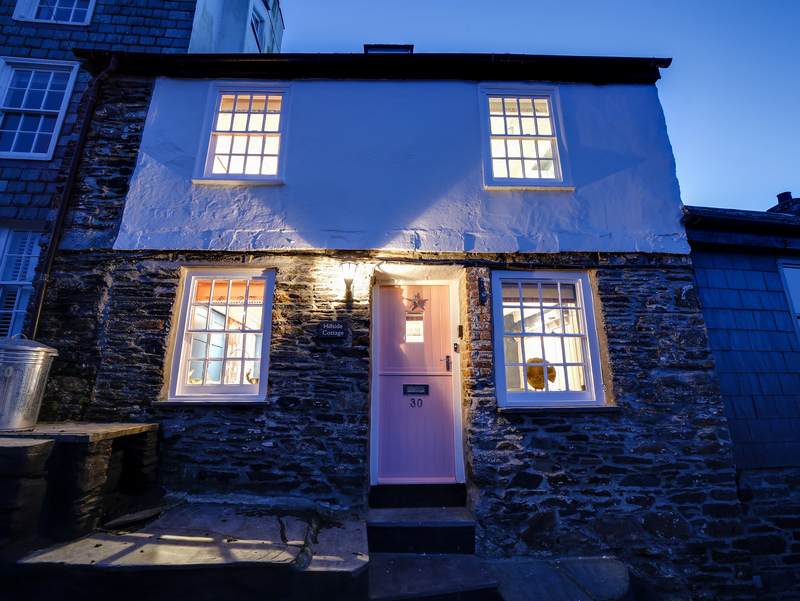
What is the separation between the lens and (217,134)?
5.04m

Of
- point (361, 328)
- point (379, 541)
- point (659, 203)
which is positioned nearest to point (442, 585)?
point (379, 541)

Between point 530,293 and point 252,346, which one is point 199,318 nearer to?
point 252,346

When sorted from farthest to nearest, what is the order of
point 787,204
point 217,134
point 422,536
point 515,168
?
1. point 787,204
2. point 515,168
3. point 217,134
4. point 422,536

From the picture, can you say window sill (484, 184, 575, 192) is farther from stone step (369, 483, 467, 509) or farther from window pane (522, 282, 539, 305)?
stone step (369, 483, 467, 509)

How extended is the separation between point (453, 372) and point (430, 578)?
210 cm

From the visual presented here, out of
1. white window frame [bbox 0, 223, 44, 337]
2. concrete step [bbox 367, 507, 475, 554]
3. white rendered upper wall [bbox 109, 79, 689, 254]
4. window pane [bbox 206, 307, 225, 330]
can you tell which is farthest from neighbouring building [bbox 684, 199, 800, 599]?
white window frame [bbox 0, 223, 44, 337]

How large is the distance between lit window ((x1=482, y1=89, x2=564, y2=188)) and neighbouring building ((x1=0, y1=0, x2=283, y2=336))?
5.27 m

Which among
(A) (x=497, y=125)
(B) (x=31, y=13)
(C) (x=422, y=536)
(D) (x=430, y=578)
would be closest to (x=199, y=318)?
(C) (x=422, y=536)

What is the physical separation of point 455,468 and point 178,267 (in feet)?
13.5

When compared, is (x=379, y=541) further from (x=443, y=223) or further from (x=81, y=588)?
(x=443, y=223)

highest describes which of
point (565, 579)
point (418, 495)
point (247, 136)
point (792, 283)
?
point (247, 136)

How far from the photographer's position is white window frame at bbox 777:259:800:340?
504 centimetres

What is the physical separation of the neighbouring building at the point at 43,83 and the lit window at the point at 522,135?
5.27 meters

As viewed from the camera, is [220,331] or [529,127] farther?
[529,127]
